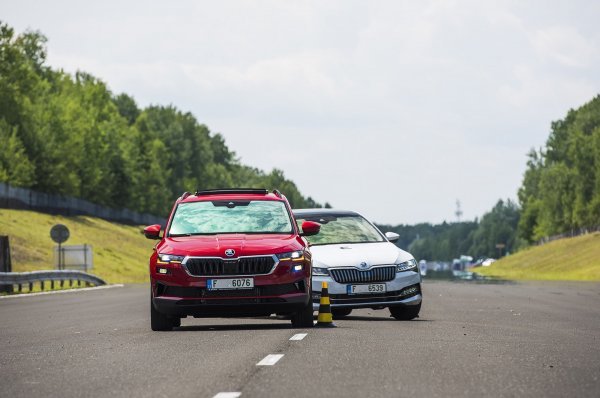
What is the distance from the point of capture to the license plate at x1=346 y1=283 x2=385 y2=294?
61.6 ft

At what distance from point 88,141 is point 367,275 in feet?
300

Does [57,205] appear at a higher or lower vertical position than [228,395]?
higher

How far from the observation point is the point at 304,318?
55.9 ft

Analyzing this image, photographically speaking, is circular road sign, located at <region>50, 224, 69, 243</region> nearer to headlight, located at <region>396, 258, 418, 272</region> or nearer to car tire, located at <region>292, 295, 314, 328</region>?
headlight, located at <region>396, 258, 418, 272</region>

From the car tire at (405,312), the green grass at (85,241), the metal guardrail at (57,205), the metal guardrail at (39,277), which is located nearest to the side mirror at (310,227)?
the car tire at (405,312)

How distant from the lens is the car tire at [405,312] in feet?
63.3

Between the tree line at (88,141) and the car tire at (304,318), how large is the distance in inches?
2803

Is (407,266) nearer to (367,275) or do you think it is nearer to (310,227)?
(367,275)

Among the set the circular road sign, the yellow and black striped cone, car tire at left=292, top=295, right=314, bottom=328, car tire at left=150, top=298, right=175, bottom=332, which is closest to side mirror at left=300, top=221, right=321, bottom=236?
the yellow and black striped cone

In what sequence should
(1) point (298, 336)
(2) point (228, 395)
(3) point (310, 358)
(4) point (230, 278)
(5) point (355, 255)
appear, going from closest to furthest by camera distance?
(2) point (228, 395), (3) point (310, 358), (1) point (298, 336), (4) point (230, 278), (5) point (355, 255)

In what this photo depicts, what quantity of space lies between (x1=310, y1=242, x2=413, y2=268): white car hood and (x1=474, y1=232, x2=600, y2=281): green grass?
2307 inches

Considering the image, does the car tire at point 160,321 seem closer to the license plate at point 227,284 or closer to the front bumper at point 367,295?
the license plate at point 227,284

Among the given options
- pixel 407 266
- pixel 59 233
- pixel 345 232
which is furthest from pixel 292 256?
pixel 59 233

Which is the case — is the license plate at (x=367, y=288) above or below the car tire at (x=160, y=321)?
above
